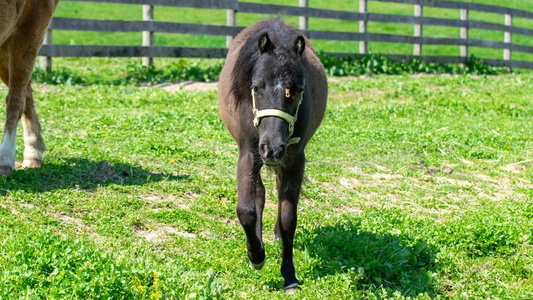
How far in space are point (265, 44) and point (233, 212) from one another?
2.22m

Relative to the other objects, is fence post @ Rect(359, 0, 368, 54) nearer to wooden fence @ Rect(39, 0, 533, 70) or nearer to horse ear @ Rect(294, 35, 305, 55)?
wooden fence @ Rect(39, 0, 533, 70)

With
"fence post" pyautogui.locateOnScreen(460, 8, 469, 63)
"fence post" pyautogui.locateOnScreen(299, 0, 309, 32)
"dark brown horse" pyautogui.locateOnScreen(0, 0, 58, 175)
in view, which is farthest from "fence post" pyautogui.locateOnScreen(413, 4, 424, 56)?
"dark brown horse" pyautogui.locateOnScreen(0, 0, 58, 175)

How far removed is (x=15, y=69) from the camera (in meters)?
7.04

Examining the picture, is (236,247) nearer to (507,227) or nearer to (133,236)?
(133,236)

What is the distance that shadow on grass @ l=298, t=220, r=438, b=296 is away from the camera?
17.3ft

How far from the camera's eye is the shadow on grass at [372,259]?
5.26 meters

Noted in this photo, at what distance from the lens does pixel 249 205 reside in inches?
193

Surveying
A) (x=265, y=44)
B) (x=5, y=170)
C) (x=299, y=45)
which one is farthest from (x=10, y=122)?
(x=299, y=45)

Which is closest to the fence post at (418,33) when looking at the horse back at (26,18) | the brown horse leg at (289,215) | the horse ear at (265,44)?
the horse back at (26,18)

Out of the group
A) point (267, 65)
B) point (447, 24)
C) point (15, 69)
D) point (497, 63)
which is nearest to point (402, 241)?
point (267, 65)

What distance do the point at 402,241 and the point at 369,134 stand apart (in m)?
4.15

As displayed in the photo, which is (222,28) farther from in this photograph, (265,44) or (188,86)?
(265,44)

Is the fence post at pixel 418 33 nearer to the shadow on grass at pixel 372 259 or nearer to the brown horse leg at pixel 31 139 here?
the brown horse leg at pixel 31 139

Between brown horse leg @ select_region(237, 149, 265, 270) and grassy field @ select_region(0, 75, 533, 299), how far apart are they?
0.23m
